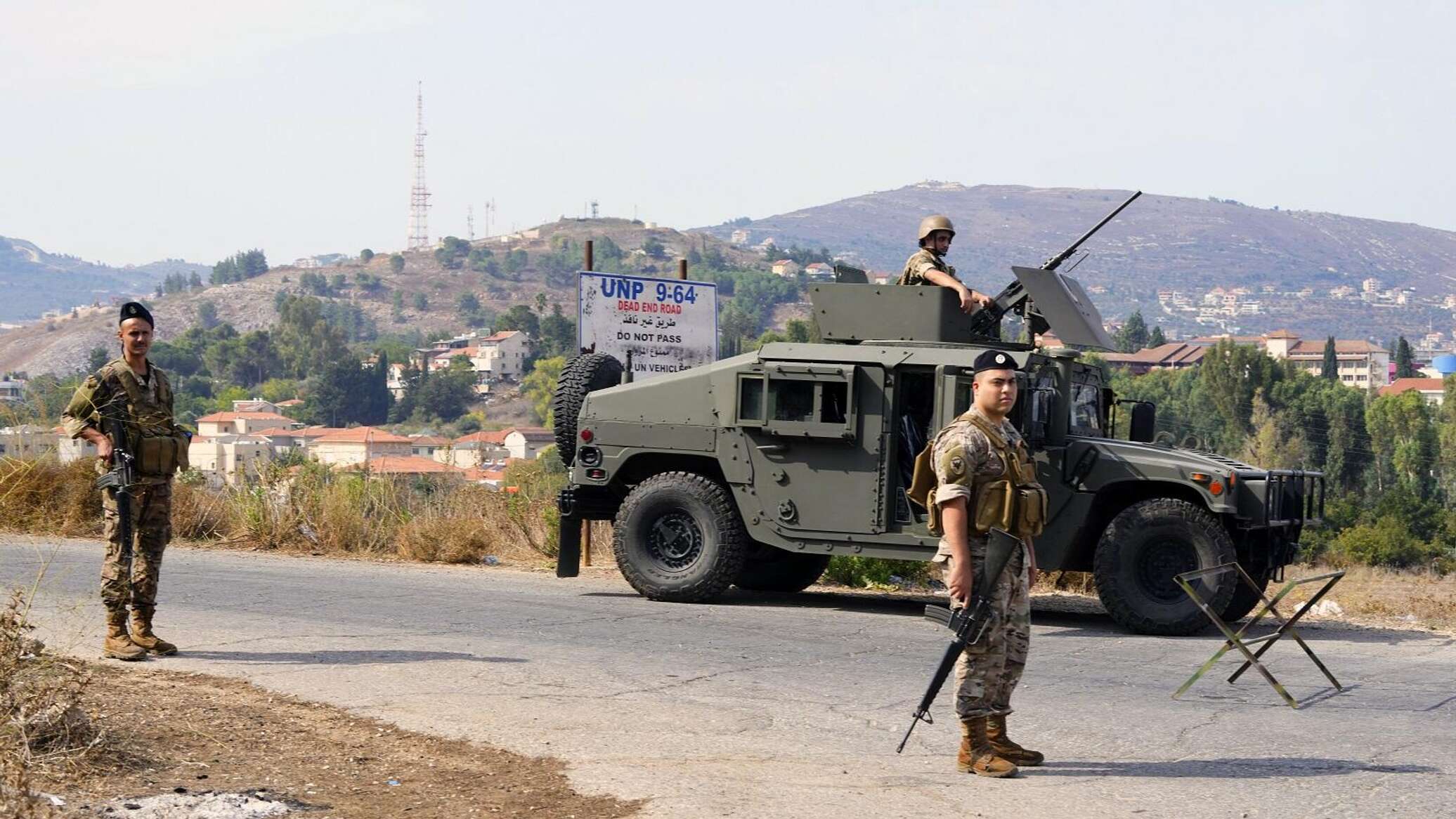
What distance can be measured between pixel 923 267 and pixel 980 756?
601cm

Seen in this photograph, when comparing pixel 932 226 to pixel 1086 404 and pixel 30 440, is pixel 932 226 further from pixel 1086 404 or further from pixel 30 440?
pixel 30 440

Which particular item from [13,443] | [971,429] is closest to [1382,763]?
[971,429]

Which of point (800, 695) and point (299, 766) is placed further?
point (800, 695)

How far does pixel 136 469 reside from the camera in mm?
9227

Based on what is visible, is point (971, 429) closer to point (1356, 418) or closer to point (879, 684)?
point (879, 684)

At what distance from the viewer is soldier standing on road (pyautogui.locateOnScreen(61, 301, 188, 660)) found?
30.1 ft

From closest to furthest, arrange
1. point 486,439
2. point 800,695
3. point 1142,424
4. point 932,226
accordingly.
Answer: point 800,695 → point 932,226 → point 1142,424 → point 486,439

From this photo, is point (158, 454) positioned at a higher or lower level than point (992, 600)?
higher

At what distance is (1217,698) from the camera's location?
8.80 meters

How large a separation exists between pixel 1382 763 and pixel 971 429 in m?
2.31

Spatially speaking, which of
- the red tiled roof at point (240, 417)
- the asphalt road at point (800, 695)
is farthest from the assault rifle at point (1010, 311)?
the red tiled roof at point (240, 417)

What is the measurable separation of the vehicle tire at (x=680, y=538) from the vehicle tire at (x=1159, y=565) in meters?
2.61

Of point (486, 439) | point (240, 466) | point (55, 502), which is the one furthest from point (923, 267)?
point (486, 439)

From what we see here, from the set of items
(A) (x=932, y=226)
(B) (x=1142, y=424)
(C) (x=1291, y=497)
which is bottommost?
(C) (x=1291, y=497)
